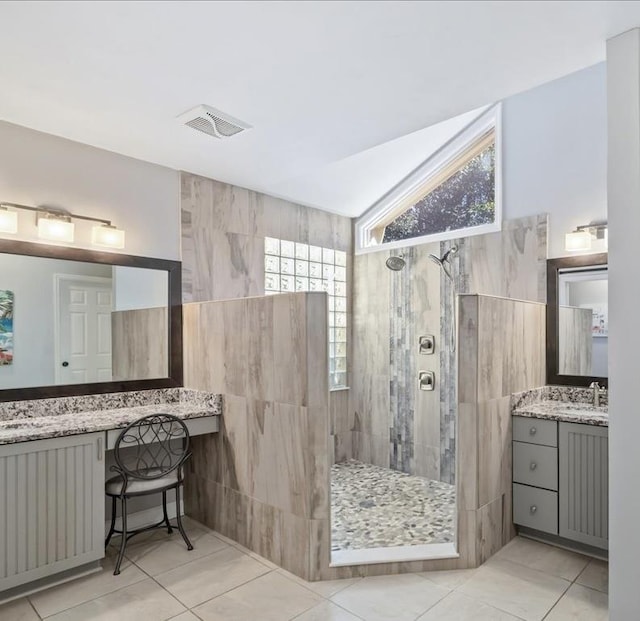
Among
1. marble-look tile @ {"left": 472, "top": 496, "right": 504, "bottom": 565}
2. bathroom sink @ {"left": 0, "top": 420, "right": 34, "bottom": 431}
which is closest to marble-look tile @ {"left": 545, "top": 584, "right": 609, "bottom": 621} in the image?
marble-look tile @ {"left": 472, "top": 496, "right": 504, "bottom": 565}

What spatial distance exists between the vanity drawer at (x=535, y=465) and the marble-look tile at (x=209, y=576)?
175 centimetres

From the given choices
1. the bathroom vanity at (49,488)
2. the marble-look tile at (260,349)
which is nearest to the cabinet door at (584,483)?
the marble-look tile at (260,349)

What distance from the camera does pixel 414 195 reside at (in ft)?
14.9

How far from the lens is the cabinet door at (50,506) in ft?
7.62

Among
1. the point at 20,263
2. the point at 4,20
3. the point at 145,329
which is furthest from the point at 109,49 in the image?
the point at 145,329

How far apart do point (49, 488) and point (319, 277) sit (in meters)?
2.94

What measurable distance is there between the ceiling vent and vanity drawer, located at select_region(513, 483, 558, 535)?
9.61 ft

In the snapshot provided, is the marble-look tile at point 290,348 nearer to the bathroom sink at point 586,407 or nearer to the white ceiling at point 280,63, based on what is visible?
the white ceiling at point 280,63

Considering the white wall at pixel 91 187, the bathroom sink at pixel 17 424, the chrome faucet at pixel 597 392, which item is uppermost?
the white wall at pixel 91 187

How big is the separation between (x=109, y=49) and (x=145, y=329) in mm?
1878

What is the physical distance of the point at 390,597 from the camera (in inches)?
94.0

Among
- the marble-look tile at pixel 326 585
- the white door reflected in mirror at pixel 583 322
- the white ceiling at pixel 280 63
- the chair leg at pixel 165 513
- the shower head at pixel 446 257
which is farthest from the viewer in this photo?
the shower head at pixel 446 257

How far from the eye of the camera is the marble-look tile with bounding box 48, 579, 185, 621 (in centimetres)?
224

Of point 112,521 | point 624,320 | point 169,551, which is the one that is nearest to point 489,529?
point 624,320
